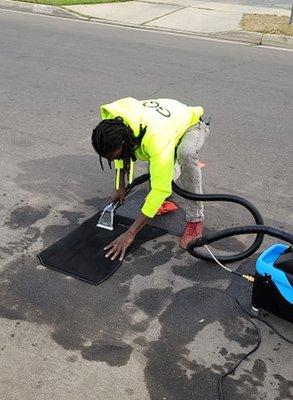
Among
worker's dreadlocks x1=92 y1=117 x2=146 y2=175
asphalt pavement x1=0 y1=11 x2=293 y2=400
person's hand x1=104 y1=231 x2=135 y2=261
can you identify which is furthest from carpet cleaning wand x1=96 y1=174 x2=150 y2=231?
worker's dreadlocks x1=92 y1=117 x2=146 y2=175

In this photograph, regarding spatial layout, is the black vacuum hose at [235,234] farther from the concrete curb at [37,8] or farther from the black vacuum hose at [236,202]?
the concrete curb at [37,8]

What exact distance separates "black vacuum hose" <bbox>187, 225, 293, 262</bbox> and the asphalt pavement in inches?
3.9

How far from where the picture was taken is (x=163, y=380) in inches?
99.7

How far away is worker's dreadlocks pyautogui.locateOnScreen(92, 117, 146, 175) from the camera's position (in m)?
2.93

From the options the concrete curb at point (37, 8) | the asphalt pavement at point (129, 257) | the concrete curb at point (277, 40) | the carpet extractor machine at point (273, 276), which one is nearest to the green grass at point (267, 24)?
the concrete curb at point (277, 40)

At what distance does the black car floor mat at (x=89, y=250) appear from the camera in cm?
332

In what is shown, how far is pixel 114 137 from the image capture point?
2.92 meters

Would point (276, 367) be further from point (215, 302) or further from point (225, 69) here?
point (225, 69)

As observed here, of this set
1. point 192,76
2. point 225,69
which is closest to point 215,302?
point 192,76

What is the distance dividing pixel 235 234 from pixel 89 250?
3.54 feet

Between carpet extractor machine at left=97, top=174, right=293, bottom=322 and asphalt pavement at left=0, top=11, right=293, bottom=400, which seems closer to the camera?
asphalt pavement at left=0, top=11, right=293, bottom=400

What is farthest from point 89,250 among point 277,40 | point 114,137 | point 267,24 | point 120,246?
point 267,24

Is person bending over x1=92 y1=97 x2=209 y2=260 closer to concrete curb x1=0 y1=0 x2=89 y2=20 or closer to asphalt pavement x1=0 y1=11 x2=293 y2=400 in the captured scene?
asphalt pavement x1=0 y1=11 x2=293 y2=400

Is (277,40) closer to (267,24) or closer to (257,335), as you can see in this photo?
(267,24)
